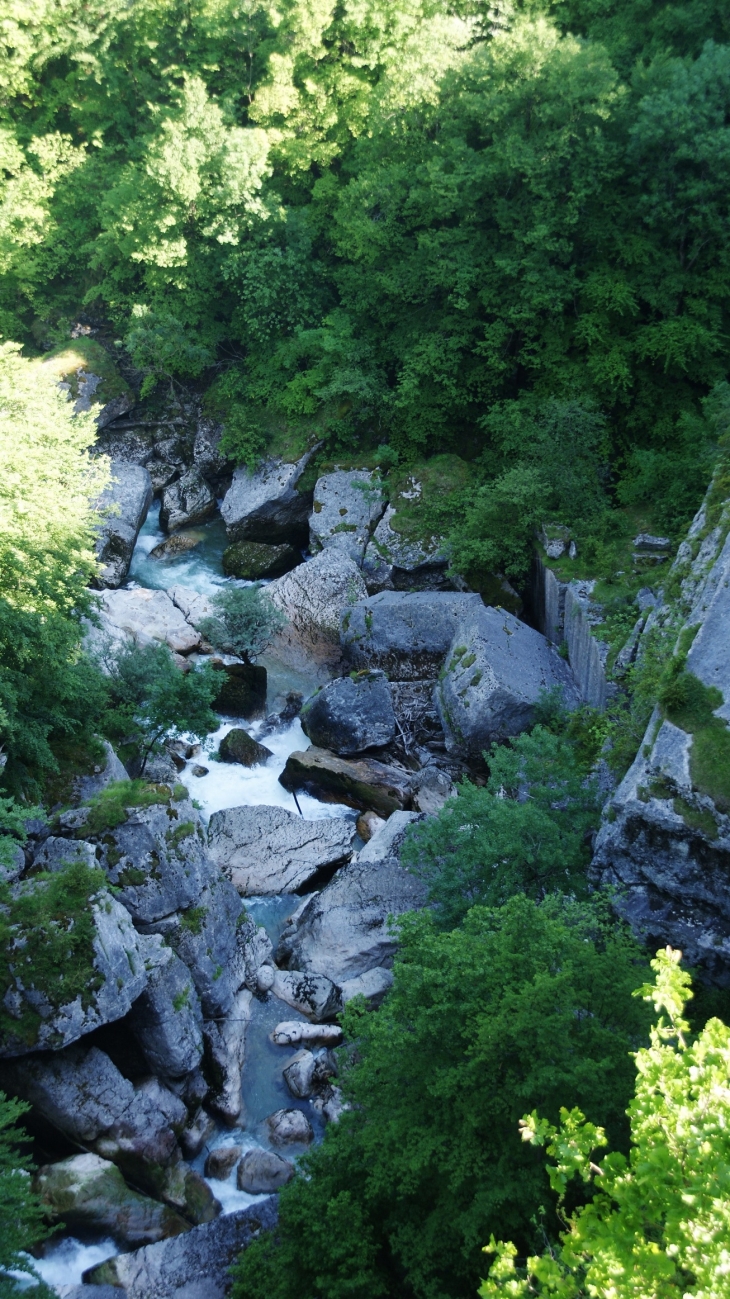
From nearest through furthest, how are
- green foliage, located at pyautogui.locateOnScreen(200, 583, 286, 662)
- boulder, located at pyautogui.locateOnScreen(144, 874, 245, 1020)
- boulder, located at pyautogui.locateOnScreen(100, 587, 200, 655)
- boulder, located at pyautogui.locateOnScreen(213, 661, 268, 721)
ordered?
boulder, located at pyautogui.locateOnScreen(144, 874, 245, 1020), boulder, located at pyautogui.locateOnScreen(213, 661, 268, 721), green foliage, located at pyautogui.locateOnScreen(200, 583, 286, 662), boulder, located at pyautogui.locateOnScreen(100, 587, 200, 655)

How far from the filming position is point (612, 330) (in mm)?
21125

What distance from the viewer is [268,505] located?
2477cm

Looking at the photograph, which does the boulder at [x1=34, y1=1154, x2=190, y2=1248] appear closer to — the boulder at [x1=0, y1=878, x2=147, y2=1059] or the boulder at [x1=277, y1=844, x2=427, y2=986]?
the boulder at [x1=0, y1=878, x2=147, y2=1059]

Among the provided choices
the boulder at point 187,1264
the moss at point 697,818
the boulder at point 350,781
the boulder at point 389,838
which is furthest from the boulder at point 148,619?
the moss at point 697,818

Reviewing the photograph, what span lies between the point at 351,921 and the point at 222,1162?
4086 mm

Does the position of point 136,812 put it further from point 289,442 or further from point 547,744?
point 289,442

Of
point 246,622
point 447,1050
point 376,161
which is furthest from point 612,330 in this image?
point 447,1050

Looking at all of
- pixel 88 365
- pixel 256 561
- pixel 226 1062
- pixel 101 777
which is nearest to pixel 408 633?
pixel 256 561

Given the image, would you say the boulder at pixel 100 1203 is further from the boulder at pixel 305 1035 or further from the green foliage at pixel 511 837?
the green foliage at pixel 511 837

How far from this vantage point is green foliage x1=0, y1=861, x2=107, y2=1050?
33.4ft

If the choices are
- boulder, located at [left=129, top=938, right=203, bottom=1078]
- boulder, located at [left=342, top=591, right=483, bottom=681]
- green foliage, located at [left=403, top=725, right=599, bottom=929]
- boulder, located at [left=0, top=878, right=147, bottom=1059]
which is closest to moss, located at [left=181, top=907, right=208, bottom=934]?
boulder, located at [left=129, top=938, right=203, bottom=1078]

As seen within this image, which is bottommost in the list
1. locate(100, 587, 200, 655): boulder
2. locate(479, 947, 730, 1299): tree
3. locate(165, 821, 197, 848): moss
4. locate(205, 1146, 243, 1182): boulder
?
locate(205, 1146, 243, 1182): boulder

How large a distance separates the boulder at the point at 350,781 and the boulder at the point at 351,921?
2.37 metres

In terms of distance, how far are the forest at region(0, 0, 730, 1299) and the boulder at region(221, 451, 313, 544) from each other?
2.05 feet
